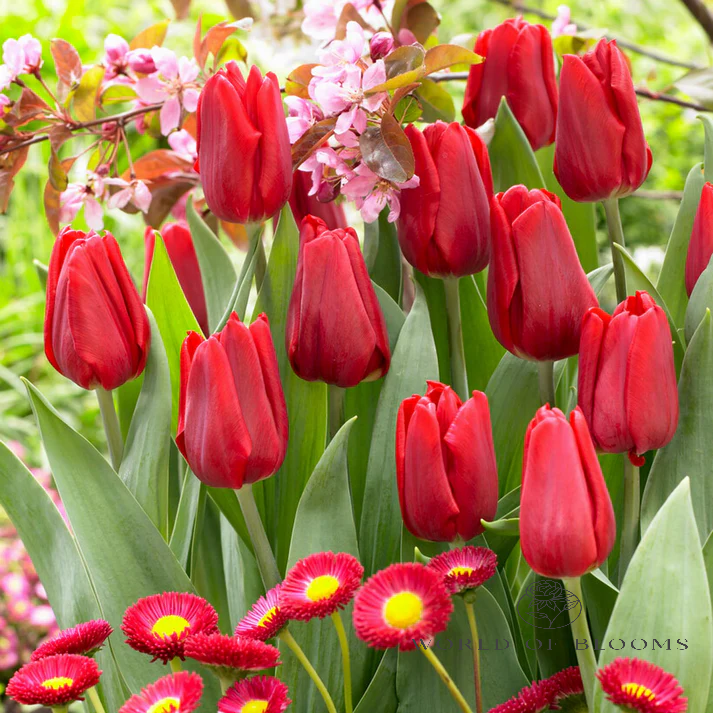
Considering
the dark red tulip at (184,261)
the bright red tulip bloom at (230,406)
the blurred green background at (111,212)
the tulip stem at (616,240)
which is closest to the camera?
the bright red tulip bloom at (230,406)

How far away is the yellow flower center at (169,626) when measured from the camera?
36 centimetres

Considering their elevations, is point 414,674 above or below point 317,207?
below

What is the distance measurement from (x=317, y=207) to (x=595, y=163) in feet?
0.64

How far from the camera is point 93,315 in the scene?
46 centimetres

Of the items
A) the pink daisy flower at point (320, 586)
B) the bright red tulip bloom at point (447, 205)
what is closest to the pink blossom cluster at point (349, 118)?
the bright red tulip bloom at point (447, 205)

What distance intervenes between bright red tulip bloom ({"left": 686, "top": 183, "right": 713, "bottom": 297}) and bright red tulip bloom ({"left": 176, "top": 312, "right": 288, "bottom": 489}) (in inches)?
9.8

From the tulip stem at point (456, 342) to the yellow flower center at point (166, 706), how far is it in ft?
0.90

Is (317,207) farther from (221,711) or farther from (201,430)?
(221,711)

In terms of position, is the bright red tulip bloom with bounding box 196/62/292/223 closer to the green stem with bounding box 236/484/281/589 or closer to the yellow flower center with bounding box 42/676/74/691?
the green stem with bounding box 236/484/281/589

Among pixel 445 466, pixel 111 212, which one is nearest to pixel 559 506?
pixel 445 466

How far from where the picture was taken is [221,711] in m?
0.33

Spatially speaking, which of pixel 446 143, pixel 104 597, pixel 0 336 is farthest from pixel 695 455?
pixel 0 336

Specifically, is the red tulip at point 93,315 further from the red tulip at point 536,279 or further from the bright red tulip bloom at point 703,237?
the bright red tulip bloom at point 703,237

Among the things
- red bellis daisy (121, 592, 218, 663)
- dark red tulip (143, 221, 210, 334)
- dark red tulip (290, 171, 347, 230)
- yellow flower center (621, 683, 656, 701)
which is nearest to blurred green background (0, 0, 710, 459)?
dark red tulip (143, 221, 210, 334)
